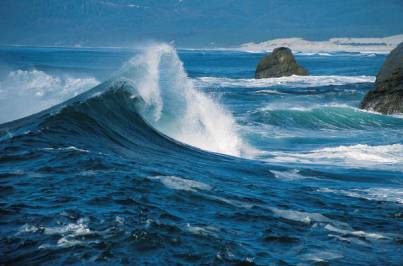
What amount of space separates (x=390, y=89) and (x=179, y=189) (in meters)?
19.6

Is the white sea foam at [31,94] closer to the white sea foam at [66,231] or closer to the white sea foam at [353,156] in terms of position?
the white sea foam at [353,156]

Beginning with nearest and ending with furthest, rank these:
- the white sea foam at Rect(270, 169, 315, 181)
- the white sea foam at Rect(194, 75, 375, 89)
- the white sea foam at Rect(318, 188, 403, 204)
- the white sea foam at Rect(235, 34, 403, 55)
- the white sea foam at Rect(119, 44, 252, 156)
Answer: the white sea foam at Rect(318, 188, 403, 204) → the white sea foam at Rect(270, 169, 315, 181) → the white sea foam at Rect(119, 44, 252, 156) → the white sea foam at Rect(194, 75, 375, 89) → the white sea foam at Rect(235, 34, 403, 55)

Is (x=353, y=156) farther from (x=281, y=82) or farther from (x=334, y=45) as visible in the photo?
A: (x=334, y=45)

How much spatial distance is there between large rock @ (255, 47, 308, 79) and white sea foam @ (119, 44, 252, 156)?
1092 inches

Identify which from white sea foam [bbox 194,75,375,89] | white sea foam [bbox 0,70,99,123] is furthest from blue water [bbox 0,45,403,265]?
white sea foam [bbox 194,75,375,89]

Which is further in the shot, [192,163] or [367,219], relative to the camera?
[192,163]

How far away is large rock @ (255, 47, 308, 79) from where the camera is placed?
49.4 m

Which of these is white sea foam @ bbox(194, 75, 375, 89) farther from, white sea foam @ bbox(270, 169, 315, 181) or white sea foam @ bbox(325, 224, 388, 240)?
white sea foam @ bbox(325, 224, 388, 240)

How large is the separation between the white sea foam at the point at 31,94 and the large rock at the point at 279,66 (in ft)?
60.8

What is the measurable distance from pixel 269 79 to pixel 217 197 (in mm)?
40652

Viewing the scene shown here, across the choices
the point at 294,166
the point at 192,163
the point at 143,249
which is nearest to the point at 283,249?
the point at 143,249

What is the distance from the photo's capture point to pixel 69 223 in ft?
23.0

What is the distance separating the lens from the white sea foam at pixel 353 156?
14242 millimetres

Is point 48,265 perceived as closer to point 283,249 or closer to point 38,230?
point 38,230
